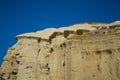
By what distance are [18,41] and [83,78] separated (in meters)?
16.2

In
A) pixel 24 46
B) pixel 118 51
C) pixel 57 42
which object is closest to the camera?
pixel 118 51

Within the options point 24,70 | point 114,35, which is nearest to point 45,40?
point 24,70

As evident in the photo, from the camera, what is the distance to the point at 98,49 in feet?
73.4

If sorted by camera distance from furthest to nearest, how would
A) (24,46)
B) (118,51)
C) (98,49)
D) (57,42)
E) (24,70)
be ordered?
(24,46) < (24,70) < (57,42) < (98,49) < (118,51)

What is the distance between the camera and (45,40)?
34.7 meters

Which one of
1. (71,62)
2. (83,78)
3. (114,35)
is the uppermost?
(114,35)

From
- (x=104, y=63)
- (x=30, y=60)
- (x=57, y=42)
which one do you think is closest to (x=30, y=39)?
(x=30, y=60)

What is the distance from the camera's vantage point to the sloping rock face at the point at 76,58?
69.7 feet

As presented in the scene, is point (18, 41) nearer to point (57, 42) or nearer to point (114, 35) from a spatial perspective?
point (57, 42)

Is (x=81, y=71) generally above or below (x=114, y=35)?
below

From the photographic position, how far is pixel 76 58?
22.8 m

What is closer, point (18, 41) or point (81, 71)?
point (81, 71)

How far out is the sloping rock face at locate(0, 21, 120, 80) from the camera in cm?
2123

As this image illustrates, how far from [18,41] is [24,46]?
1.80 m
